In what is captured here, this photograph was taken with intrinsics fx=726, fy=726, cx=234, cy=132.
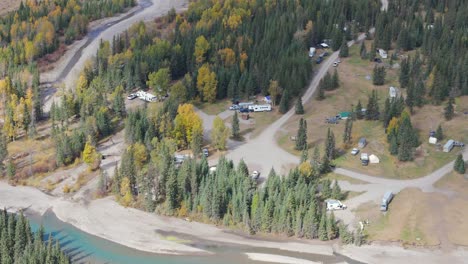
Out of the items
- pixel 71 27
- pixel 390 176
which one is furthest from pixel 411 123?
pixel 71 27

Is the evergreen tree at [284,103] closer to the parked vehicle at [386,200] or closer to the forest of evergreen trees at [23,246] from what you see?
the parked vehicle at [386,200]

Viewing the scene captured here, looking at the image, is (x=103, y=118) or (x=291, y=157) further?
(x=103, y=118)

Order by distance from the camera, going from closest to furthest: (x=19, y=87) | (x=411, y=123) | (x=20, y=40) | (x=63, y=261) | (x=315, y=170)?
1. (x=63, y=261)
2. (x=315, y=170)
3. (x=411, y=123)
4. (x=19, y=87)
5. (x=20, y=40)

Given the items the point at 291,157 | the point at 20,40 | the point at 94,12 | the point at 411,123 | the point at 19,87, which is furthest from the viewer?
the point at 94,12

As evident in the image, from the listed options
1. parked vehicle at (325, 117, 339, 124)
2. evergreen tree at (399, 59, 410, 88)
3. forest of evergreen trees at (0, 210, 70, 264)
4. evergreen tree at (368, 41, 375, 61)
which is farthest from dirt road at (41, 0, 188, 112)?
evergreen tree at (399, 59, 410, 88)

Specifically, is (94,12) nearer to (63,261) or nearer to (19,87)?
(19,87)

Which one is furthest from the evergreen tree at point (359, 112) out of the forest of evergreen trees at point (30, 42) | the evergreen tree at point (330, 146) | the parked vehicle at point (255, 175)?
the forest of evergreen trees at point (30, 42)
